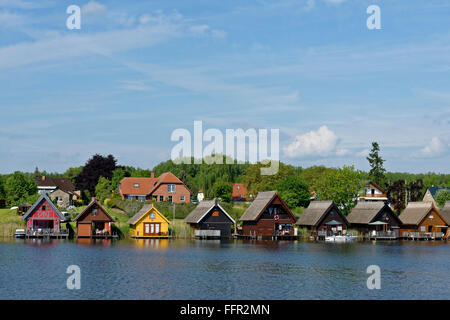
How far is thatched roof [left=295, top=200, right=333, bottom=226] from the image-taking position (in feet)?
311

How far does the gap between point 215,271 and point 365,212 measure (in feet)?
175

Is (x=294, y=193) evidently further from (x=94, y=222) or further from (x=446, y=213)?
(x=94, y=222)

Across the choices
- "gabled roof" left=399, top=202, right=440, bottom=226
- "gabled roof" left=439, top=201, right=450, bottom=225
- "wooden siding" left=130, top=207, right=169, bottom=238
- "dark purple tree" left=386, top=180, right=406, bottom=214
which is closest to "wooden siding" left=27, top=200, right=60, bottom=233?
"wooden siding" left=130, top=207, right=169, bottom=238

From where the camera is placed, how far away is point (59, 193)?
435 ft

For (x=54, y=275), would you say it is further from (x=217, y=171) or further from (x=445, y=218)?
(x=217, y=171)

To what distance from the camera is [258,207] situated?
95.2 meters

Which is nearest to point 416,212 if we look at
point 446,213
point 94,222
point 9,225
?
point 446,213

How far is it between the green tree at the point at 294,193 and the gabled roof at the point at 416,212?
17994 millimetres

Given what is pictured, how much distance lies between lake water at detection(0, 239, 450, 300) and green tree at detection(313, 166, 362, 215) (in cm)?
3227

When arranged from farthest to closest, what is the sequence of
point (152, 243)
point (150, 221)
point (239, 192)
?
point (239, 192), point (150, 221), point (152, 243)

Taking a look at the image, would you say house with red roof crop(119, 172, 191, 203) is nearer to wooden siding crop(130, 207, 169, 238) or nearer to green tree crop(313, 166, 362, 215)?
wooden siding crop(130, 207, 169, 238)

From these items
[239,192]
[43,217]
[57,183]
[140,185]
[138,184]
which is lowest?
[43,217]
